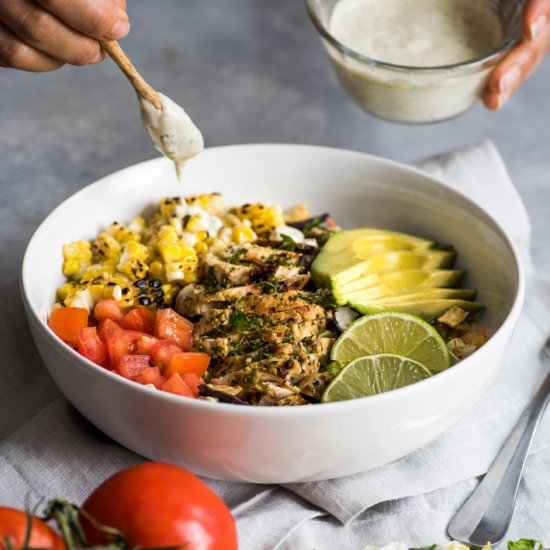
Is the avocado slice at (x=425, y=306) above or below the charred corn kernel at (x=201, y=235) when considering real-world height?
below

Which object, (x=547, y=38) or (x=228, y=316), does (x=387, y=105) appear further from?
(x=228, y=316)

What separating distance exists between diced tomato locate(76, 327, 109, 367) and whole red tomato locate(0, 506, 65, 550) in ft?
3.21

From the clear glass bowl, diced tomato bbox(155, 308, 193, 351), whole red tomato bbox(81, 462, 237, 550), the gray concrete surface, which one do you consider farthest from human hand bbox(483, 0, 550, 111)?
whole red tomato bbox(81, 462, 237, 550)

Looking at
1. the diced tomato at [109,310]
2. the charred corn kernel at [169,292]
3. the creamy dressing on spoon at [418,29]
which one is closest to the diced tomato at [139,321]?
the diced tomato at [109,310]

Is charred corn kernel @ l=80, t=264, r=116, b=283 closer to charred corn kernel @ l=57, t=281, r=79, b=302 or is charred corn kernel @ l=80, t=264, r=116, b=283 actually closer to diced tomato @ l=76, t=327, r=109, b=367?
charred corn kernel @ l=57, t=281, r=79, b=302

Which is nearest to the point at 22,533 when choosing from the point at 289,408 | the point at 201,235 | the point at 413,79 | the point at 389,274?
the point at 289,408

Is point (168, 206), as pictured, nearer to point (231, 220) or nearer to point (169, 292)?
point (231, 220)

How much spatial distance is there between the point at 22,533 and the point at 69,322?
1.23m

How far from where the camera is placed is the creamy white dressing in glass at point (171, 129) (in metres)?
3.24

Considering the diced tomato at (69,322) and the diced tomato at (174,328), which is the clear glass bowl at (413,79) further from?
the diced tomato at (69,322)

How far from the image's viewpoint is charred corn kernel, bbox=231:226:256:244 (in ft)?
12.3

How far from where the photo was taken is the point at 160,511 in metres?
2.29

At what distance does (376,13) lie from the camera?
449 centimetres

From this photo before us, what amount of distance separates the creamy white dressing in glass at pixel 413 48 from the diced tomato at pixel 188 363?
177cm
